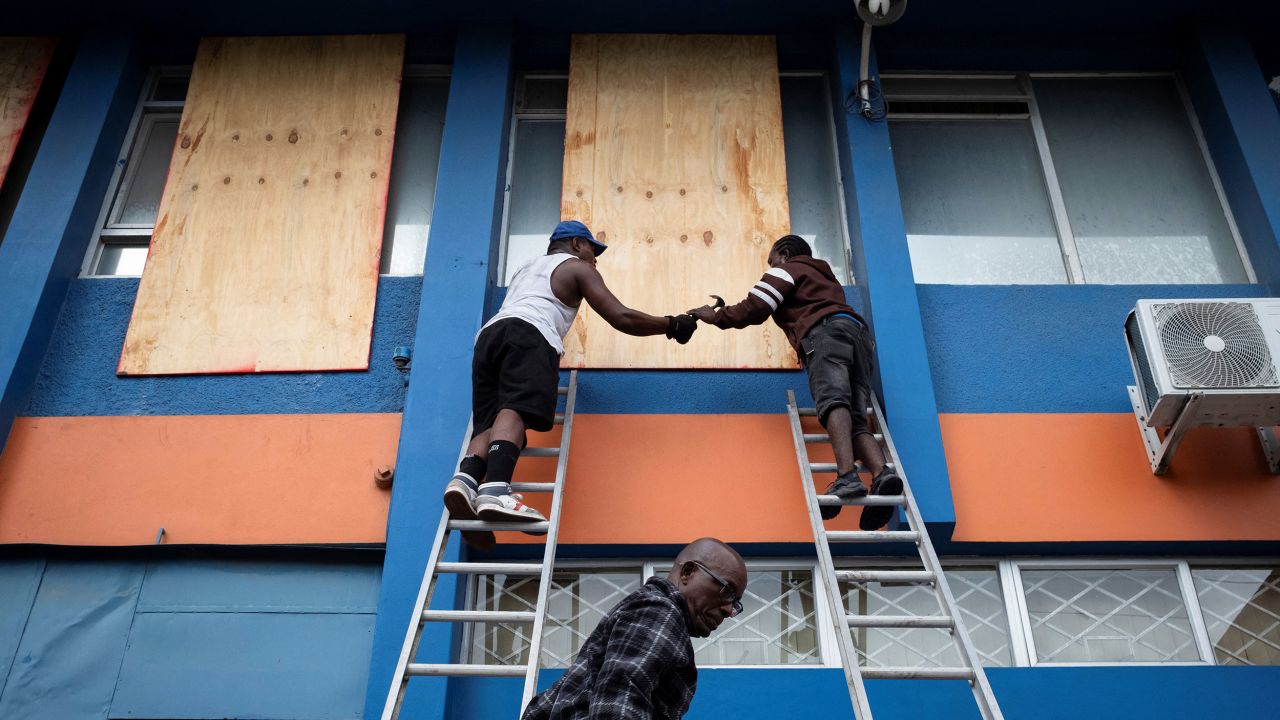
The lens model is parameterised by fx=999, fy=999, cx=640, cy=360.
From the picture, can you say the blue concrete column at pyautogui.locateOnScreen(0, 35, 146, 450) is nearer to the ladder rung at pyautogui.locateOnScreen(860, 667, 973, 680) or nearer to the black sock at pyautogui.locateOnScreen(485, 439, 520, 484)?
the black sock at pyautogui.locateOnScreen(485, 439, 520, 484)

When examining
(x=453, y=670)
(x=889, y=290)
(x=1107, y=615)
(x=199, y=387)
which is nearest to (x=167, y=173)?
(x=199, y=387)

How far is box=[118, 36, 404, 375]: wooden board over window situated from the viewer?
529 centimetres

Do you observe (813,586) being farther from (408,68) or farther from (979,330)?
(408,68)

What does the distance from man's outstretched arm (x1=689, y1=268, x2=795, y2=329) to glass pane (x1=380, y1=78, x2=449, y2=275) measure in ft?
6.17

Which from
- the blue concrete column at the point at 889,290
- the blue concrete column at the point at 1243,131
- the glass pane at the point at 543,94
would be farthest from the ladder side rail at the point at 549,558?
A: the blue concrete column at the point at 1243,131

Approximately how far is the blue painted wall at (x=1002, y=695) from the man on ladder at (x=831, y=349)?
0.73 metres

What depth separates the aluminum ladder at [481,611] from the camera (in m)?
3.55

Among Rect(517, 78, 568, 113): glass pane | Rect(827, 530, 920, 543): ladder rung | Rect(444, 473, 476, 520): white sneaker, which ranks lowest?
Rect(827, 530, 920, 543): ladder rung

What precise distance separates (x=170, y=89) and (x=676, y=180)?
11.4 feet

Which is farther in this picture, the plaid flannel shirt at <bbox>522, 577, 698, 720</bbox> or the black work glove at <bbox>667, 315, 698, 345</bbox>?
the black work glove at <bbox>667, 315, 698, 345</bbox>

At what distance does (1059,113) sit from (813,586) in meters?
3.74

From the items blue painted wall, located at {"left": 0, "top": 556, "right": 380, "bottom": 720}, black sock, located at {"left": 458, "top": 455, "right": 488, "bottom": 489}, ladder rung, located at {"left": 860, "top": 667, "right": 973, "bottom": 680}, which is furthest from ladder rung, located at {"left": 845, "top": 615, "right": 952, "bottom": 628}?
blue painted wall, located at {"left": 0, "top": 556, "right": 380, "bottom": 720}

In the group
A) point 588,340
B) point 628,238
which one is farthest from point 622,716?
point 628,238

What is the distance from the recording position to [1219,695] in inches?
167
